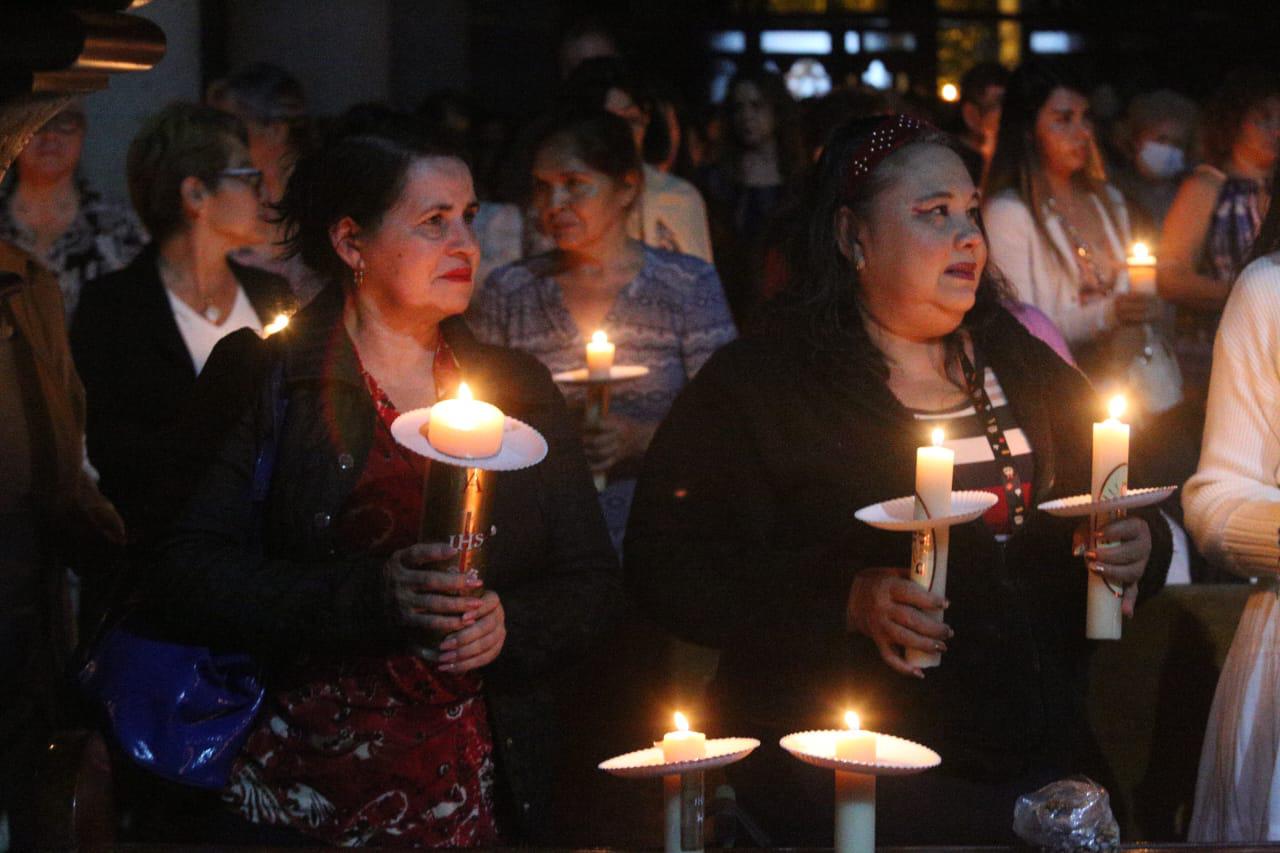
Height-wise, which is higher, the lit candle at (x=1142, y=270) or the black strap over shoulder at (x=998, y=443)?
the lit candle at (x=1142, y=270)

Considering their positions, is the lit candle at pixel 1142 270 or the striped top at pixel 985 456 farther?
the lit candle at pixel 1142 270

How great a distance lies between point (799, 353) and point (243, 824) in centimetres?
133

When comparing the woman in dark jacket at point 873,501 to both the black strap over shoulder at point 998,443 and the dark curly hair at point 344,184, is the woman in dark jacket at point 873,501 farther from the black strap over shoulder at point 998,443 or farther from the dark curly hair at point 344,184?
the dark curly hair at point 344,184

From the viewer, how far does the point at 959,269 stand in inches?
128

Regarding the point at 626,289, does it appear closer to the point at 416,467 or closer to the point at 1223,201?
the point at 416,467

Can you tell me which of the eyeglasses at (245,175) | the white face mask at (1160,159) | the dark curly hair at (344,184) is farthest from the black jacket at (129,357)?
the white face mask at (1160,159)

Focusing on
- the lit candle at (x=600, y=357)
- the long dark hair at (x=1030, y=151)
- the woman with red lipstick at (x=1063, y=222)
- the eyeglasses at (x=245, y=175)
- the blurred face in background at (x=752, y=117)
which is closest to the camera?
the lit candle at (x=600, y=357)

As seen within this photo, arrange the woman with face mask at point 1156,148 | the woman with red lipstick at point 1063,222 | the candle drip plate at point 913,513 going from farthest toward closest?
the woman with face mask at point 1156,148
the woman with red lipstick at point 1063,222
the candle drip plate at point 913,513

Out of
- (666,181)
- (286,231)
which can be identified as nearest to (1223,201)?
(666,181)

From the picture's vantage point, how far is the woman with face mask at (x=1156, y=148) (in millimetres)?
7953

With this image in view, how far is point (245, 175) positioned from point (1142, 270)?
103 inches

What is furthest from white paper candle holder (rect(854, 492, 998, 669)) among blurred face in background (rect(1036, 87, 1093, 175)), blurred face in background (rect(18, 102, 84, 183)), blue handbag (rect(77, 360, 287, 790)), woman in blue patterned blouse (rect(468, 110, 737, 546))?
blurred face in background (rect(18, 102, 84, 183))

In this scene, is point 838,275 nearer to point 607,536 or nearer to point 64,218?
point 607,536

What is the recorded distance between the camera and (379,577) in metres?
2.80
